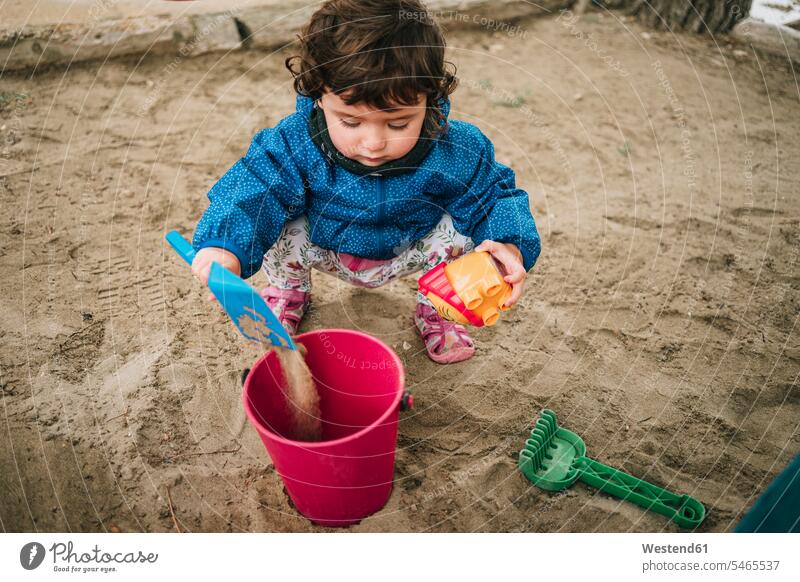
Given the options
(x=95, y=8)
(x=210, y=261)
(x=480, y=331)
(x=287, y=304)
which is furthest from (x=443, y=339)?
(x=95, y=8)

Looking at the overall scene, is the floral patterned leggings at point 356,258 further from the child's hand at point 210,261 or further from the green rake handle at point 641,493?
the green rake handle at point 641,493

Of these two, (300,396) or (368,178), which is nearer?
(300,396)

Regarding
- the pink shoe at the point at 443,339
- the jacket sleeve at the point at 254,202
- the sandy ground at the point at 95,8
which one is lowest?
the sandy ground at the point at 95,8

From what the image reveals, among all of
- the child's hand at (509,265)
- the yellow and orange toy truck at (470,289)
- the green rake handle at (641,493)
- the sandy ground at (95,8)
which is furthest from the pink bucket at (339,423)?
the sandy ground at (95,8)

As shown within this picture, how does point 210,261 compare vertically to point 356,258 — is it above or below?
above

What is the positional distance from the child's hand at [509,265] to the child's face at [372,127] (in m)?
0.25

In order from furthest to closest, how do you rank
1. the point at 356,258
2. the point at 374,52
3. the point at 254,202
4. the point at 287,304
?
1. the point at 287,304
2. the point at 356,258
3. the point at 254,202
4. the point at 374,52

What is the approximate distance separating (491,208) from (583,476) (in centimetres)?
59

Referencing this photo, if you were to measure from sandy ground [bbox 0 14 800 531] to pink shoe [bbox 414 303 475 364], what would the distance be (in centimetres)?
4

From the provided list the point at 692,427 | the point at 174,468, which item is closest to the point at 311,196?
the point at 174,468

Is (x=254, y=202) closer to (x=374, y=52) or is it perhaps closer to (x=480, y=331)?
(x=374, y=52)

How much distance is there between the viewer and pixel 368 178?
1373 mm

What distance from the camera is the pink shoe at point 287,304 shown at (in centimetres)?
165

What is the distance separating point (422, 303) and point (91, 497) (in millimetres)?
855
